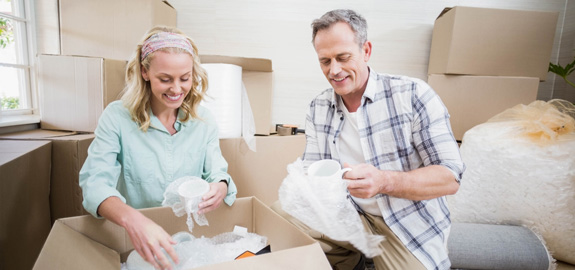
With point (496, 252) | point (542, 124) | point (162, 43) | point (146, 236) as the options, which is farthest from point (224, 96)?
point (542, 124)

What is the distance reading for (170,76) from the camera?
1019mm

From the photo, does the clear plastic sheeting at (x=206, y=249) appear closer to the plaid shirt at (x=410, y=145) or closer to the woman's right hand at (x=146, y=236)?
the woman's right hand at (x=146, y=236)

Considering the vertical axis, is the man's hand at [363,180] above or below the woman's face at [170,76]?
below

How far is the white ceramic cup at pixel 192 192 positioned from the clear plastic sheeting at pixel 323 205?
23 cm

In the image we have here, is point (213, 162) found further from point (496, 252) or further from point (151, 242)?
point (496, 252)

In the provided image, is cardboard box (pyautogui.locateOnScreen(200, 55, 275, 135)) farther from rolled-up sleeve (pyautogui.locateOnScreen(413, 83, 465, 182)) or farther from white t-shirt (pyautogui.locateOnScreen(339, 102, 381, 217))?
rolled-up sleeve (pyautogui.locateOnScreen(413, 83, 465, 182))

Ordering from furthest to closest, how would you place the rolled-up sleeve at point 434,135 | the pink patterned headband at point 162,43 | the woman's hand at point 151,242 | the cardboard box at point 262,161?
the cardboard box at point 262,161 → the pink patterned headband at point 162,43 → the rolled-up sleeve at point 434,135 → the woman's hand at point 151,242

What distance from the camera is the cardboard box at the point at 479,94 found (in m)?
1.65

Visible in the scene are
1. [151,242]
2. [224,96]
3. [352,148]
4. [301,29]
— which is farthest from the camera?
[301,29]

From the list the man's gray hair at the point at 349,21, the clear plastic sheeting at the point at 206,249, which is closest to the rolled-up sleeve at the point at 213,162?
the clear plastic sheeting at the point at 206,249

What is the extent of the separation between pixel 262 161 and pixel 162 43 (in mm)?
829

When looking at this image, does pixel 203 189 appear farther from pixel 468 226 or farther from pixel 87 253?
pixel 468 226

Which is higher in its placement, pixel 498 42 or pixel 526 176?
pixel 498 42

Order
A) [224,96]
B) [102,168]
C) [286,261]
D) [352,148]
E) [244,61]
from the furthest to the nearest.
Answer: [244,61], [224,96], [352,148], [102,168], [286,261]
